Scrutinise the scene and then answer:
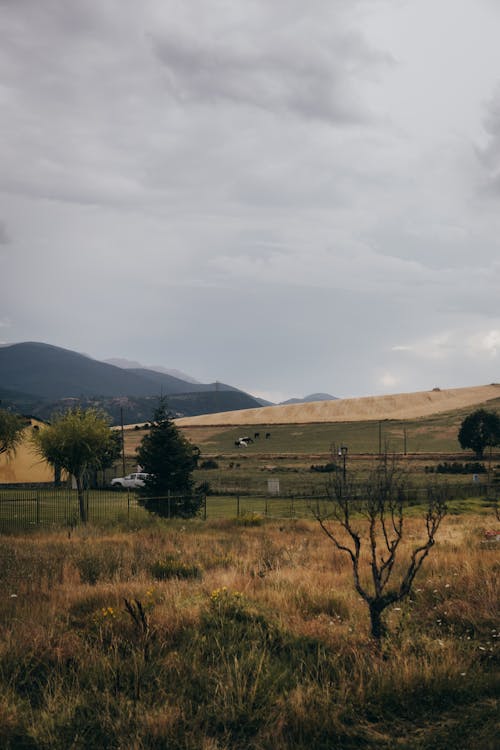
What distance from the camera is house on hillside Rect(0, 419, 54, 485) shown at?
58281 mm

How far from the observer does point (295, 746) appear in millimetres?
6059

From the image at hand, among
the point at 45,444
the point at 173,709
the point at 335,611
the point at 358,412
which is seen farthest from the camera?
the point at 358,412

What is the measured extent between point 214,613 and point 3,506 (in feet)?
116

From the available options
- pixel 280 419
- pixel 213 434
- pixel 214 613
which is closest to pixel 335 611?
pixel 214 613

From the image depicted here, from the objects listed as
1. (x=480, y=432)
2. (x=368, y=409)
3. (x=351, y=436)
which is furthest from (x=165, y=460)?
(x=368, y=409)

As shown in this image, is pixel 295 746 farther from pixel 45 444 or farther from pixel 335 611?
pixel 45 444

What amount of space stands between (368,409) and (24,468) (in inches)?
3642

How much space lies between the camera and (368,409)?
13975 centimetres

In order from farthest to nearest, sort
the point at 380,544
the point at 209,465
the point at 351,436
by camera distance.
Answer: the point at 351,436
the point at 209,465
the point at 380,544

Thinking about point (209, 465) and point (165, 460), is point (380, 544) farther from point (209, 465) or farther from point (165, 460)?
point (209, 465)

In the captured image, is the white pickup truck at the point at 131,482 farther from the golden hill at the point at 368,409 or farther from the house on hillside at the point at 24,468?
the golden hill at the point at 368,409

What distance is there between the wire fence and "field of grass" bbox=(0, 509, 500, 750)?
16.6 metres

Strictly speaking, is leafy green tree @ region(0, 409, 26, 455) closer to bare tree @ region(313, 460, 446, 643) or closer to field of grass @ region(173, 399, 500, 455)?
bare tree @ region(313, 460, 446, 643)

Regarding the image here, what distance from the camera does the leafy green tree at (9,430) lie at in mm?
53438
